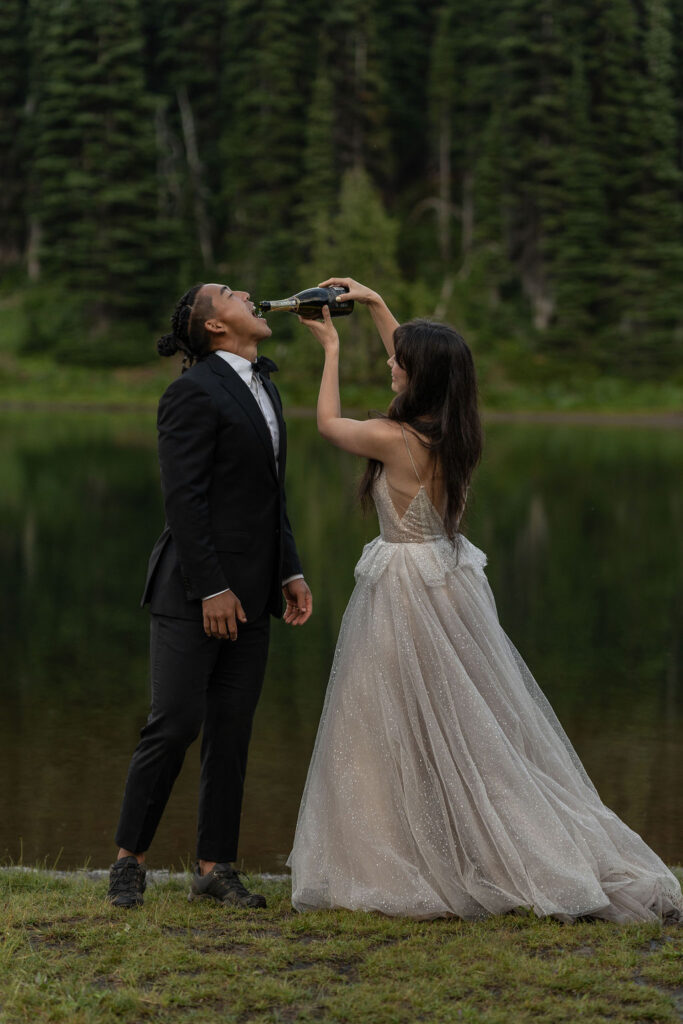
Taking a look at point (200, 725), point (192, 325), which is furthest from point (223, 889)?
point (192, 325)

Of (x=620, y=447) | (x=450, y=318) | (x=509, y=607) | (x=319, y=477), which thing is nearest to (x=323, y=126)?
(x=450, y=318)

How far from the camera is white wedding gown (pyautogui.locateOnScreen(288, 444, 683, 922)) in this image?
4129 mm

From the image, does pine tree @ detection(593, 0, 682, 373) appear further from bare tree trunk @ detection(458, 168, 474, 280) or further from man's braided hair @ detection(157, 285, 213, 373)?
man's braided hair @ detection(157, 285, 213, 373)

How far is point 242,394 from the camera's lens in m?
4.35

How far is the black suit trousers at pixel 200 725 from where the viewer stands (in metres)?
4.24

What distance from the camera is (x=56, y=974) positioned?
345cm

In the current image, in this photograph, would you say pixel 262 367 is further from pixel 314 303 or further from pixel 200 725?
pixel 200 725

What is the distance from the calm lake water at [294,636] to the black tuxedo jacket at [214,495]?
0.83 meters

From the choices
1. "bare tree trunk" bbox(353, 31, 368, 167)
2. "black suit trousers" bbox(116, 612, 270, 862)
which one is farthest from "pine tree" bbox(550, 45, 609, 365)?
"black suit trousers" bbox(116, 612, 270, 862)

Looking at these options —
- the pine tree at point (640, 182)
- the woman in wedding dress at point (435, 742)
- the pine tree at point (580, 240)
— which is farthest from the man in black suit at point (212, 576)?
the pine tree at point (580, 240)

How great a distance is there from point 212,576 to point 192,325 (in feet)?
2.67

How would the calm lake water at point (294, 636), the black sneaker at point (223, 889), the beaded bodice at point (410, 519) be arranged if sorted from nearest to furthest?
the black sneaker at point (223, 889), the beaded bodice at point (410, 519), the calm lake water at point (294, 636)

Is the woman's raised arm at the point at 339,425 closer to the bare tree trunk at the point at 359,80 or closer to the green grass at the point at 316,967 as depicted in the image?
the green grass at the point at 316,967

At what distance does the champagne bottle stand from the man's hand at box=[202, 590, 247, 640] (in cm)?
91
